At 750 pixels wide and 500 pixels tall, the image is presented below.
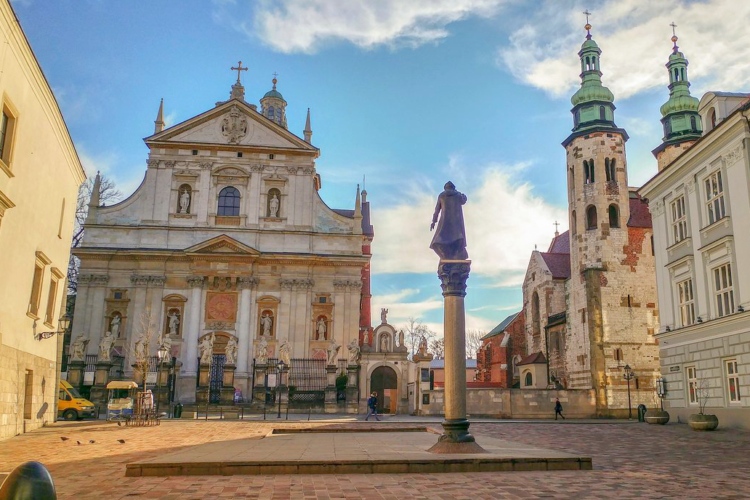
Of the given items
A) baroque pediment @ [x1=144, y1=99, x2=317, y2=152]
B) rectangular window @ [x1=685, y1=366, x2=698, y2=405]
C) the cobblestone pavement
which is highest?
baroque pediment @ [x1=144, y1=99, x2=317, y2=152]

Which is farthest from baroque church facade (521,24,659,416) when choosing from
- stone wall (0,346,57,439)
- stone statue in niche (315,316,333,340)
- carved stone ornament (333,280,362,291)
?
stone wall (0,346,57,439)

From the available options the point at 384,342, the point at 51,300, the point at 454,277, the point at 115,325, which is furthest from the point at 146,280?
the point at 454,277

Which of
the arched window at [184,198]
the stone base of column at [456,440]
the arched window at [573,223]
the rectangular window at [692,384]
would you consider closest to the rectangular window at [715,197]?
the rectangular window at [692,384]

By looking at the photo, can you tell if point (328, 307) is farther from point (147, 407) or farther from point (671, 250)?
point (671, 250)

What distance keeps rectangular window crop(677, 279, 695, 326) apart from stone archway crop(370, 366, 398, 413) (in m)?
18.9

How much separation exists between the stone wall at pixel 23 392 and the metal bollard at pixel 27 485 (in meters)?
14.3

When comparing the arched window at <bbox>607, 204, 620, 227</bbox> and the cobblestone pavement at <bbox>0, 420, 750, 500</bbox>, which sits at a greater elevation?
the arched window at <bbox>607, 204, 620, 227</bbox>

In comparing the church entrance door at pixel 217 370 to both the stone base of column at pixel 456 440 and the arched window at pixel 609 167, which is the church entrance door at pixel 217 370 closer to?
the arched window at pixel 609 167

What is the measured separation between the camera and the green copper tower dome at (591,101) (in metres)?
43.9

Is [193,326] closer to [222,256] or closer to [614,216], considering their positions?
[222,256]

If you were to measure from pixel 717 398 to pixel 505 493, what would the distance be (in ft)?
56.0

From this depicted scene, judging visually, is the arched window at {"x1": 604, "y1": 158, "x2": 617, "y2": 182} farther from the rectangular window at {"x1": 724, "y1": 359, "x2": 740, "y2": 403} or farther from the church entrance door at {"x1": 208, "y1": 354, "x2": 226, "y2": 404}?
the church entrance door at {"x1": 208, "y1": 354, "x2": 226, "y2": 404}

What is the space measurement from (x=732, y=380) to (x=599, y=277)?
19.2 meters

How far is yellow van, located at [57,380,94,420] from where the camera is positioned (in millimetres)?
27544
